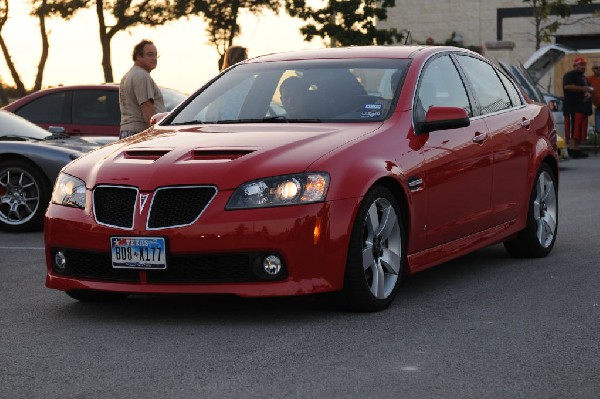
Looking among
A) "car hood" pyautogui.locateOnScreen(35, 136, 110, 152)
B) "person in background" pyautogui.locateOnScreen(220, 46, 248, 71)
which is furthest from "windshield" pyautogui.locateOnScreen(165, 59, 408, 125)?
"person in background" pyautogui.locateOnScreen(220, 46, 248, 71)

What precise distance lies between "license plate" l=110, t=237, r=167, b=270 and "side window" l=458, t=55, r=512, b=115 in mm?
2944

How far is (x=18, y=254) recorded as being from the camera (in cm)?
1052

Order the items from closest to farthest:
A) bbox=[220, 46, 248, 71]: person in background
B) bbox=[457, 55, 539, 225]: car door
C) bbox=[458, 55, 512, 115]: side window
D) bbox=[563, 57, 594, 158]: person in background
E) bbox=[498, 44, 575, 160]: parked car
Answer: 1. bbox=[457, 55, 539, 225]: car door
2. bbox=[458, 55, 512, 115]: side window
3. bbox=[220, 46, 248, 71]: person in background
4. bbox=[498, 44, 575, 160]: parked car
5. bbox=[563, 57, 594, 158]: person in background

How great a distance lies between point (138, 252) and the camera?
22.4ft

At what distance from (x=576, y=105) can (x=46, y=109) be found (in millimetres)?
10608

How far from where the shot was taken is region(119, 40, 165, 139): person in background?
12.4m

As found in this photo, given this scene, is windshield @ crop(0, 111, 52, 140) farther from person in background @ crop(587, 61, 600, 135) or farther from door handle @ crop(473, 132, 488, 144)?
person in background @ crop(587, 61, 600, 135)

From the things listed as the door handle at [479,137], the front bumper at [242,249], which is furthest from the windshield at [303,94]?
the front bumper at [242,249]

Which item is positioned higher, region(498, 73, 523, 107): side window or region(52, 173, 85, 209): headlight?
region(498, 73, 523, 107): side window

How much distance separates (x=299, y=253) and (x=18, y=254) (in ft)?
14.5

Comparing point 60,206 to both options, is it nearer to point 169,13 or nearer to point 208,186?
point 208,186

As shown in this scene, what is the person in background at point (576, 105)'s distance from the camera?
77.7ft

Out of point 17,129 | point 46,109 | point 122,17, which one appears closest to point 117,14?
point 122,17

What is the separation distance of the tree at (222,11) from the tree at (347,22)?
2530mm
